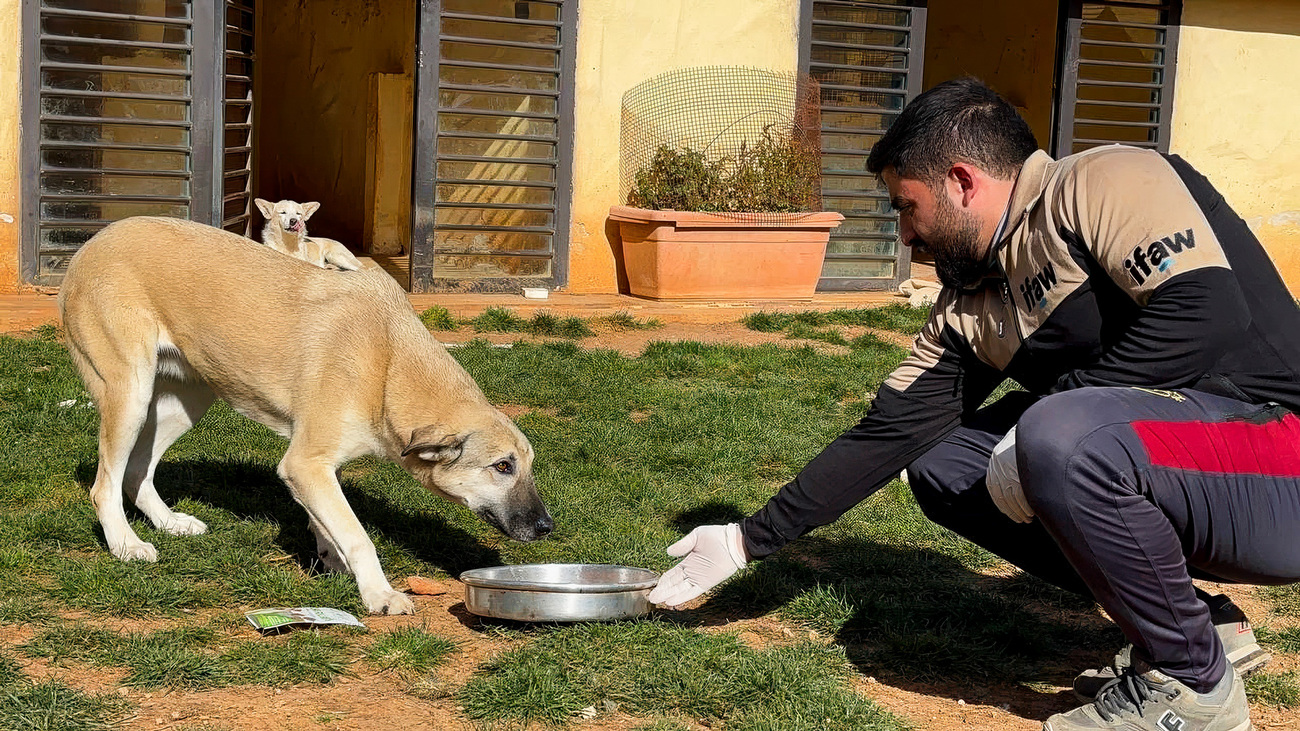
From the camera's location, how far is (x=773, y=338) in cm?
1034

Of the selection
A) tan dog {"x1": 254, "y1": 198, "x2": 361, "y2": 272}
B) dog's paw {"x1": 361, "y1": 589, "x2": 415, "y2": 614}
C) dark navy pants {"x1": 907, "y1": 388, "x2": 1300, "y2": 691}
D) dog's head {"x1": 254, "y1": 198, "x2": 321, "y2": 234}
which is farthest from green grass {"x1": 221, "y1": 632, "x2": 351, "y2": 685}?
dog's head {"x1": 254, "y1": 198, "x2": 321, "y2": 234}

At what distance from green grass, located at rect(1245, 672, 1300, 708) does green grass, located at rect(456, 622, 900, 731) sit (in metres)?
1.16

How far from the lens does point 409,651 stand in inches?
156

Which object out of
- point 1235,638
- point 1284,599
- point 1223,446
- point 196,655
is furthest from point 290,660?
point 1284,599

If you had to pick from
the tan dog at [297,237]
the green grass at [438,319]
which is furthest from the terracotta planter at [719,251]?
the tan dog at [297,237]

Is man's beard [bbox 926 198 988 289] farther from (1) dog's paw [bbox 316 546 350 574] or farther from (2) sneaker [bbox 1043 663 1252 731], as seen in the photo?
(1) dog's paw [bbox 316 546 350 574]

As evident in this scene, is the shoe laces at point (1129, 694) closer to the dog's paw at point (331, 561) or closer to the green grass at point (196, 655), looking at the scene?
the green grass at point (196, 655)

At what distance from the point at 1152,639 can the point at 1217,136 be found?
12253mm

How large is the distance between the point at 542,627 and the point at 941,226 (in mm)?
1780

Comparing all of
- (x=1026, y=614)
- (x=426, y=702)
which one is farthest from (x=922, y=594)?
(x=426, y=702)

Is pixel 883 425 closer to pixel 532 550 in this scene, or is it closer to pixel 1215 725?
pixel 1215 725

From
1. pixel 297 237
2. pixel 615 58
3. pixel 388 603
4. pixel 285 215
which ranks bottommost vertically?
pixel 388 603

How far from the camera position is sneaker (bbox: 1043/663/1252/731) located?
3285 mm

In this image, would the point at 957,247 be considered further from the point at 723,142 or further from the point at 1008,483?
the point at 723,142
